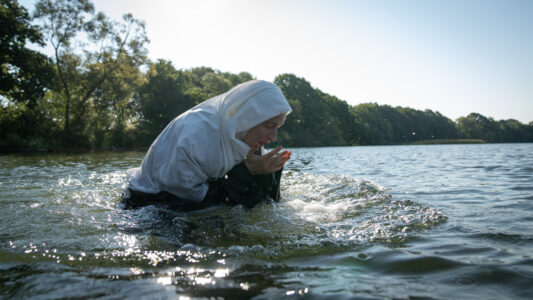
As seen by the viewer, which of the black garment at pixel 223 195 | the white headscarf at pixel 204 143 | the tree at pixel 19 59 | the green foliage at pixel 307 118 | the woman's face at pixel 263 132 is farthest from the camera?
the green foliage at pixel 307 118

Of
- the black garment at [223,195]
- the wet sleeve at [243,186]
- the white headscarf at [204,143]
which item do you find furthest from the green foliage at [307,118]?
the white headscarf at [204,143]

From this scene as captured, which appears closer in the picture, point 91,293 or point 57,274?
point 91,293

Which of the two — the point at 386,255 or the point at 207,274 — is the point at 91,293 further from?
the point at 386,255

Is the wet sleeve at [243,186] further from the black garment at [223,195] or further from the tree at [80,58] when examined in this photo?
the tree at [80,58]

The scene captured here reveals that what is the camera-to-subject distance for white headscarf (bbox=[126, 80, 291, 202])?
331 cm

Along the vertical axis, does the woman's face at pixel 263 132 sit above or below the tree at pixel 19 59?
below

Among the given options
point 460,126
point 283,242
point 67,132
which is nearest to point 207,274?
point 283,242

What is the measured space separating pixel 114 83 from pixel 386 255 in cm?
3144

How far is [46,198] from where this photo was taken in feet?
16.4

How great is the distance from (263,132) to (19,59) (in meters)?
27.2

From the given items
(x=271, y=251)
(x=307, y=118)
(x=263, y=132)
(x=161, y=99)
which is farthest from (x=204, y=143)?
(x=307, y=118)

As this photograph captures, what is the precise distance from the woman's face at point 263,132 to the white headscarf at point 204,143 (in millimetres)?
124

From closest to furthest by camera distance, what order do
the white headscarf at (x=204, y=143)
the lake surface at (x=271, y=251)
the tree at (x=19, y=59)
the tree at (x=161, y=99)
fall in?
1. the lake surface at (x=271, y=251)
2. the white headscarf at (x=204, y=143)
3. the tree at (x=19, y=59)
4. the tree at (x=161, y=99)

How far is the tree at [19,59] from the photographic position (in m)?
23.0
